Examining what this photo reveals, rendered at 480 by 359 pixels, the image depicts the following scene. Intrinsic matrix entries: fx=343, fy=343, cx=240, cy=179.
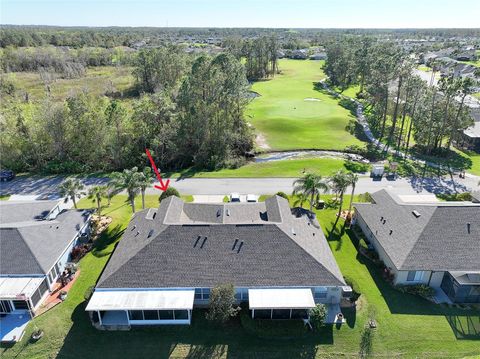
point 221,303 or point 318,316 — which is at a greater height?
point 221,303

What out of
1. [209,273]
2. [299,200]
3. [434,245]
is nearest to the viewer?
[209,273]

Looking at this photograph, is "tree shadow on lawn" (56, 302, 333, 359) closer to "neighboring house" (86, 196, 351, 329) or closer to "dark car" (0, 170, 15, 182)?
"neighboring house" (86, 196, 351, 329)

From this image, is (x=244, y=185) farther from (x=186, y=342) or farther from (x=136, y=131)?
(x=186, y=342)

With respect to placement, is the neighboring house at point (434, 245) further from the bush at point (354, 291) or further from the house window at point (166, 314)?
the house window at point (166, 314)

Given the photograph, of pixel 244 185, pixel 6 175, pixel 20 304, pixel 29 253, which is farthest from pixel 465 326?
pixel 6 175

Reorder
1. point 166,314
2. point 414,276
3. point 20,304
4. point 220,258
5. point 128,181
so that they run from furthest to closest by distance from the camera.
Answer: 1. point 128,181
2. point 414,276
3. point 220,258
4. point 20,304
5. point 166,314

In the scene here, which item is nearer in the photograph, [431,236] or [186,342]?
[186,342]

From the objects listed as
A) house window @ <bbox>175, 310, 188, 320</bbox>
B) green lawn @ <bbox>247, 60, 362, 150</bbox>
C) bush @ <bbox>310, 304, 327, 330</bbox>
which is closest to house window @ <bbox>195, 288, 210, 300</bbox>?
house window @ <bbox>175, 310, 188, 320</bbox>

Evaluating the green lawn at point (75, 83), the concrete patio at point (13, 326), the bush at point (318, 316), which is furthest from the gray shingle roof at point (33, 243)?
the green lawn at point (75, 83)
